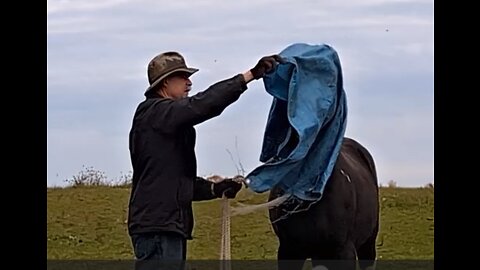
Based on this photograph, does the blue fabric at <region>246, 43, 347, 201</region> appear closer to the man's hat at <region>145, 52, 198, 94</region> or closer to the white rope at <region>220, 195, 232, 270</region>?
the white rope at <region>220, 195, 232, 270</region>

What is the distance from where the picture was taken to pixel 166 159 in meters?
4.75

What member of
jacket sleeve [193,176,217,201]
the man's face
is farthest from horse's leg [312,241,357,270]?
the man's face

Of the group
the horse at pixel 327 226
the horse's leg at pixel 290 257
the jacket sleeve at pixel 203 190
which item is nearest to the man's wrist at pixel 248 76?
the jacket sleeve at pixel 203 190

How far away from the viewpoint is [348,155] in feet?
24.9

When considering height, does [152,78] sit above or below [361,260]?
above

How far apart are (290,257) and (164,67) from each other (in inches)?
78.5

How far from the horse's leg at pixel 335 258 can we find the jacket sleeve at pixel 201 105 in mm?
1883

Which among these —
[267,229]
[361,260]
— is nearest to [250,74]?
[361,260]

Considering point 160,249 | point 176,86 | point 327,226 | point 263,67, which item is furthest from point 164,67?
point 327,226

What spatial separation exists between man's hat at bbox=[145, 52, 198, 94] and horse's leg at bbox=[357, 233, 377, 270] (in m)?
3.13

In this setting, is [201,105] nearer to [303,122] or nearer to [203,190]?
[203,190]
